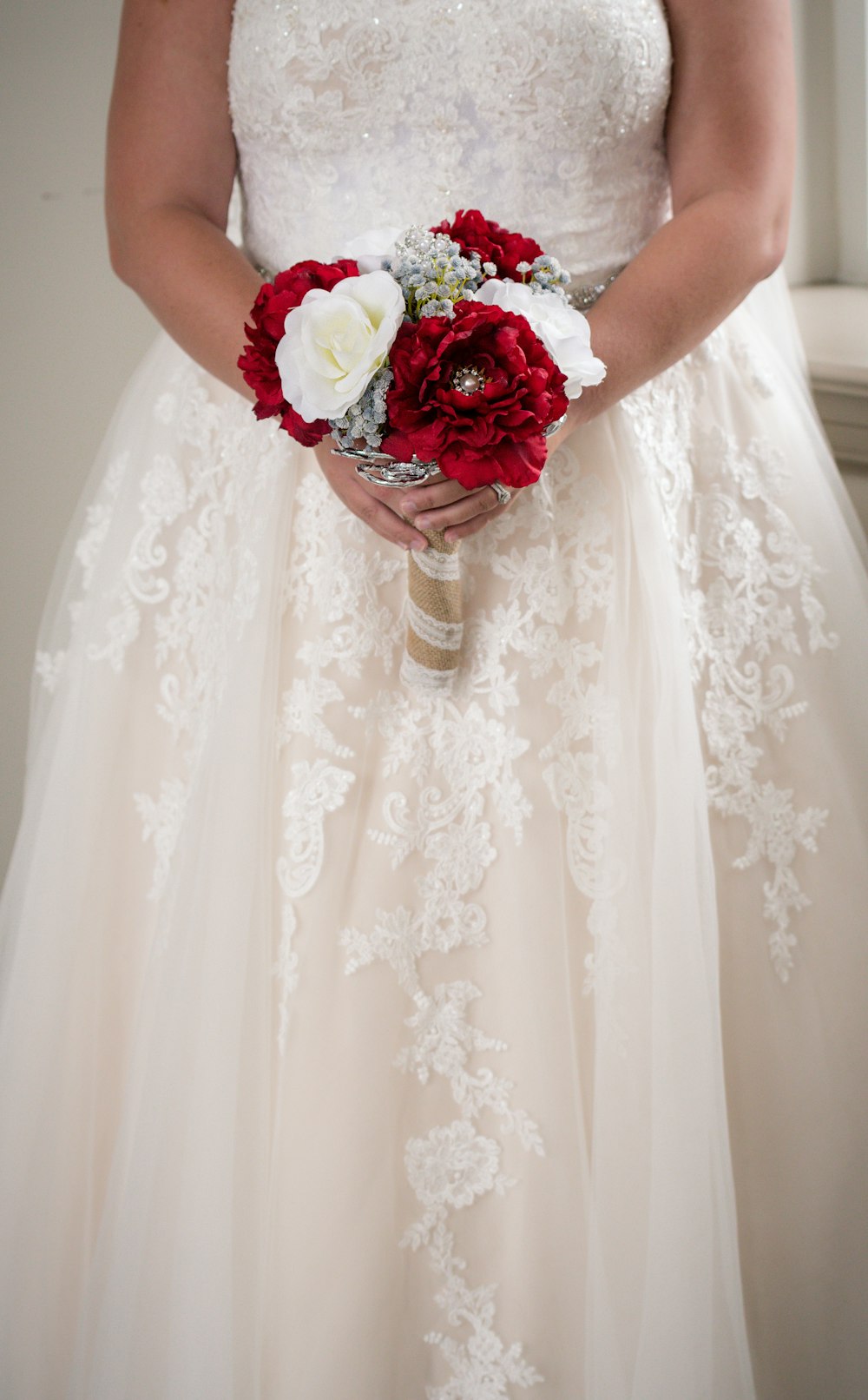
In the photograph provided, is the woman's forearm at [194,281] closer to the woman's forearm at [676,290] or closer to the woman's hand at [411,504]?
the woman's hand at [411,504]

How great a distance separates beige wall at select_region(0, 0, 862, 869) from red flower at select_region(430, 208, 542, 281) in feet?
2.72

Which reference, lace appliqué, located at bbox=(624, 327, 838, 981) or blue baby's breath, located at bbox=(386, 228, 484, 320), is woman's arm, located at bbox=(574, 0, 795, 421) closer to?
lace appliqué, located at bbox=(624, 327, 838, 981)

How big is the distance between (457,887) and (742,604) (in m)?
0.36

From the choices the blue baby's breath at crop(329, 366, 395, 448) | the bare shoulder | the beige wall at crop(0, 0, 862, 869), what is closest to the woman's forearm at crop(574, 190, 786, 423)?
the blue baby's breath at crop(329, 366, 395, 448)

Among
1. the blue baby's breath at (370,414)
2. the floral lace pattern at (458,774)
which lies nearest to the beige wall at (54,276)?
the floral lace pattern at (458,774)

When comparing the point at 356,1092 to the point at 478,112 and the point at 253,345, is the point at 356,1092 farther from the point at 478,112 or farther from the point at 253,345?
the point at 478,112

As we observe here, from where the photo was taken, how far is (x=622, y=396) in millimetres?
874

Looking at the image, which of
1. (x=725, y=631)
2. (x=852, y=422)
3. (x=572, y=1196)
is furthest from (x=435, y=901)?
(x=852, y=422)

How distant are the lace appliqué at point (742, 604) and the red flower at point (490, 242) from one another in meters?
0.25

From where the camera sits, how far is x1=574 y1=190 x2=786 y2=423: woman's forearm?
2.80 feet

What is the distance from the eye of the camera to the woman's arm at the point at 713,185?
0.87m

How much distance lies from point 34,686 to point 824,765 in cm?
75

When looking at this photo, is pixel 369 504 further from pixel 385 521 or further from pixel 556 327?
pixel 556 327

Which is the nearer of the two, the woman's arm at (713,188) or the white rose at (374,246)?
the white rose at (374,246)
